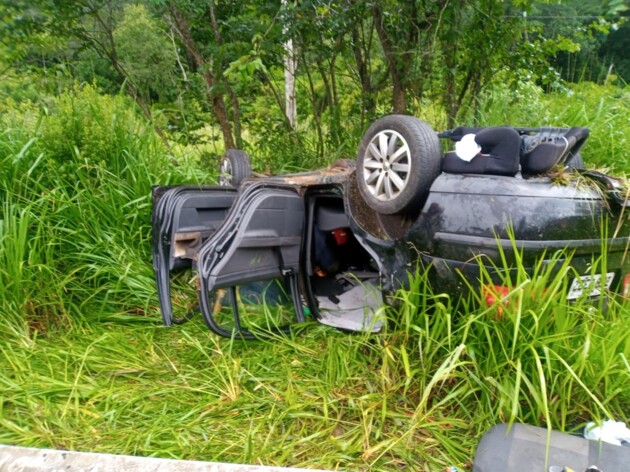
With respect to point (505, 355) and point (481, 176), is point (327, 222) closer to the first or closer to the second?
point (481, 176)

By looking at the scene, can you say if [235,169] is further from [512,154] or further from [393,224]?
[512,154]

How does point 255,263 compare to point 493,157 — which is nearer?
point 493,157

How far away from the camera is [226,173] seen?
4000 millimetres

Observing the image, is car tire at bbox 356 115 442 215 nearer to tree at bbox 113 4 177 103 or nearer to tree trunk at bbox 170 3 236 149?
tree trunk at bbox 170 3 236 149

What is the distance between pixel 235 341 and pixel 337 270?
39.1 inches

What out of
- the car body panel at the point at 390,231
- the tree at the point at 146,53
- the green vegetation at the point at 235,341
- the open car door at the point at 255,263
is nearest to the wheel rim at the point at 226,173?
the green vegetation at the point at 235,341

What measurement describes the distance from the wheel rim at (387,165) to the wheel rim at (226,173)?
5.65ft

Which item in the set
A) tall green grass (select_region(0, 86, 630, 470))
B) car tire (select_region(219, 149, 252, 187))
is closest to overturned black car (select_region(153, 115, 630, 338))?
tall green grass (select_region(0, 86, 630, 470))

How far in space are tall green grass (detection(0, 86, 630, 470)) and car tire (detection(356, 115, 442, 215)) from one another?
40 cm

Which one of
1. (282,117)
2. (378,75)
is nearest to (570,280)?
(378,75)

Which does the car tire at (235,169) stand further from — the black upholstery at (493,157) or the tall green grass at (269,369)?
the black upholstery at (493,157)

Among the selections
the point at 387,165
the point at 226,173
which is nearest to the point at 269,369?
the point at 387,165

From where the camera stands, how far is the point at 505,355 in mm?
1920

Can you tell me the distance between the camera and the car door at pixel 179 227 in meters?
3.03
